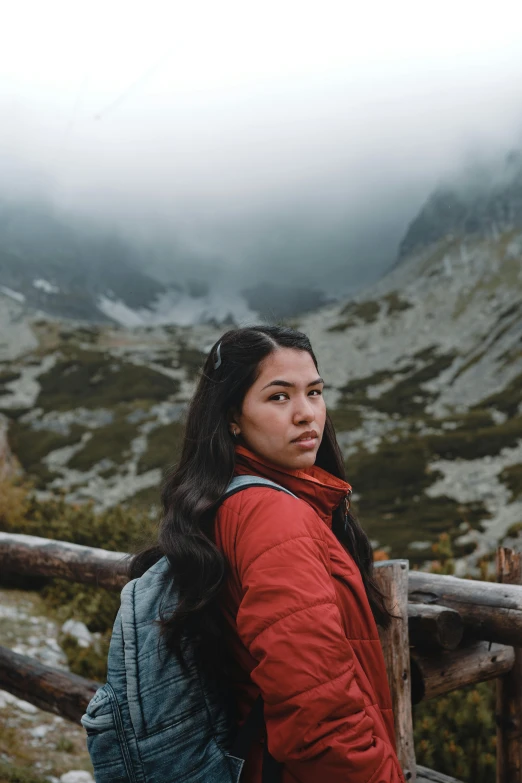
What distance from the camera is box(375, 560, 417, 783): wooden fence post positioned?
328 centimetres

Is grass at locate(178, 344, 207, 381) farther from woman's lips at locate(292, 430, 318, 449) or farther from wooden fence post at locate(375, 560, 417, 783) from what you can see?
woman's lips at locate(292, 430, 318, 449)

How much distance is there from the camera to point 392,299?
121m

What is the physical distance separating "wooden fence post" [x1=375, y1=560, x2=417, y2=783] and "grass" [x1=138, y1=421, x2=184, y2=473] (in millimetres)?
37320

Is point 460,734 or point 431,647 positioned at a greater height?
point 431,647

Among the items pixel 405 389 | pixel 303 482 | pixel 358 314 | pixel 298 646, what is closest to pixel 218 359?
pixel 303 482

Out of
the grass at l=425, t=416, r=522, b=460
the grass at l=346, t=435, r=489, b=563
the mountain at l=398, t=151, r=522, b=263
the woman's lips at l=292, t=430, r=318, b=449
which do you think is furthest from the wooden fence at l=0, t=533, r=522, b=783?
the mountain at l=398, t=151, r=522, b=263

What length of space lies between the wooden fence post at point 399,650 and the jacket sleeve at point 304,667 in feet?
4.37

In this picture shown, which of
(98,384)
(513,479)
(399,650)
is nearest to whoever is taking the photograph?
(399,650)

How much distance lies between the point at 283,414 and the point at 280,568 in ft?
2.22

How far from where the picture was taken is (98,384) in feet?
241

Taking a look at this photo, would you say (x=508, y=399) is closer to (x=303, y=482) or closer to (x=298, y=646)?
(x=303, y=482)

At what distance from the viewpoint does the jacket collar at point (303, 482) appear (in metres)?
2.38

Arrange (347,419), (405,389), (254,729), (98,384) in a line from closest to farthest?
1. (254,729)
2. (347,419)
3. (98,384)
4. (405,389)

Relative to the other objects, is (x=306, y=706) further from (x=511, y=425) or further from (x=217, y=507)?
(x=511, y=425)
